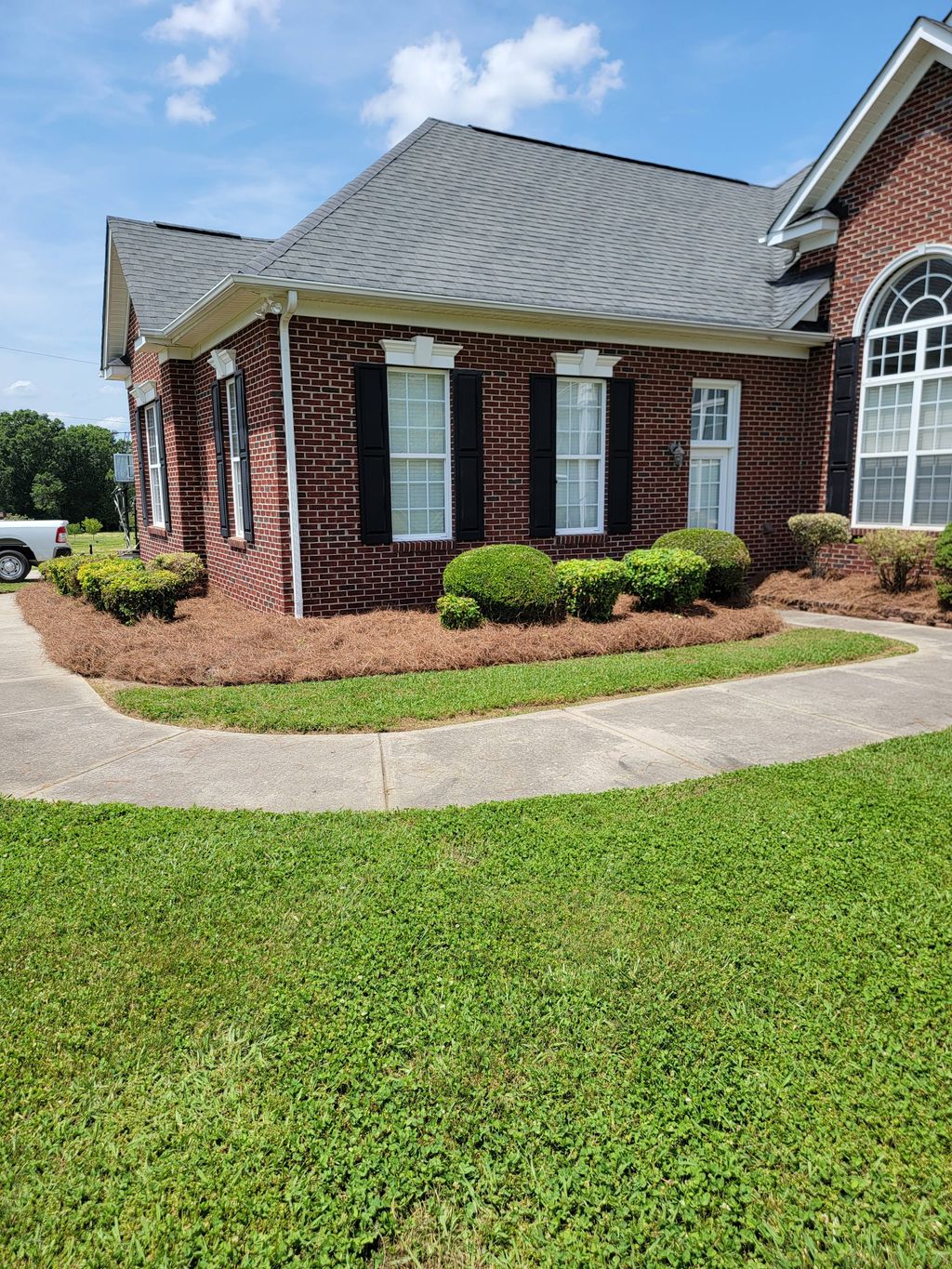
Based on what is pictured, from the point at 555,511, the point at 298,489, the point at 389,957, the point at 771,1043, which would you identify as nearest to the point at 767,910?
the point at 771,1043

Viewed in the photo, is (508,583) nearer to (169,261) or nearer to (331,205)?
(331,205)

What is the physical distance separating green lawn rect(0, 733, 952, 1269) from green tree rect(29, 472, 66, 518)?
55.2 m

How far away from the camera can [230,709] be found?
6.36 m

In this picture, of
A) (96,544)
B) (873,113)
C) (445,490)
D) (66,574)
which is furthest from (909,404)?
(96,544)

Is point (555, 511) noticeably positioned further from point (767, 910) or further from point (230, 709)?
point (767, 910)

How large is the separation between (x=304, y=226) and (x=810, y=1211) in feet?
36.0

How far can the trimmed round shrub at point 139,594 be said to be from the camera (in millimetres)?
9672

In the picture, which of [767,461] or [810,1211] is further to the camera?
[767,461]

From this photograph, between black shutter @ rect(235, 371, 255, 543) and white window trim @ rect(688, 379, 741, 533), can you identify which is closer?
black shutter @ rect(235, 371, 255, 543)

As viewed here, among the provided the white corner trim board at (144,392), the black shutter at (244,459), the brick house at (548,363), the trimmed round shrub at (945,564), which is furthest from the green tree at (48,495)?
Result: the trimmed round shrub at (945,564)

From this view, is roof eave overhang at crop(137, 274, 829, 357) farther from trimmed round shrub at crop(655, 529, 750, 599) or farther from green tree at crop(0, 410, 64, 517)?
→ green tree at crop(0, 410, 64, 517)

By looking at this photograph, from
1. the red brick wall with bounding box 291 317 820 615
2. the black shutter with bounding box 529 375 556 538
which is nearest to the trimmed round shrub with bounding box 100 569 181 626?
the red brick wall with bounding box 291 317 820 615

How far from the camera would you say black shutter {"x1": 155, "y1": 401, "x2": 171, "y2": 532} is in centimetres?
1442

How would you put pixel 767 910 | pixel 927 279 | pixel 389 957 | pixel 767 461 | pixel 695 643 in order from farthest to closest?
pixel 767 461 → pixel 927 279 → pixel 695 643 → pixel 767 910 → pixel 389 957
